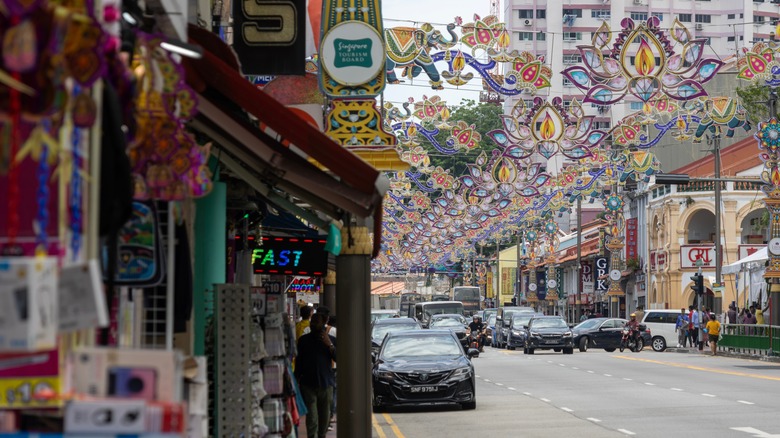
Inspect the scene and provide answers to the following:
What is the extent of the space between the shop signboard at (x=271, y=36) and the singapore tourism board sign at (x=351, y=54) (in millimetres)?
1435

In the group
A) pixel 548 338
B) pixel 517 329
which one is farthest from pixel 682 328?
pixel 517 329

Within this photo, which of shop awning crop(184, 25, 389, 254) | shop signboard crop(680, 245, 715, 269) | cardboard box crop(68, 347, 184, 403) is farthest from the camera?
shop signboard crop(680, 245, 715, 269)

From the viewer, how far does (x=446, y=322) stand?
53.4 metres

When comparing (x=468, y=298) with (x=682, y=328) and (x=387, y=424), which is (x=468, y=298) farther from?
(x=387, y=424)

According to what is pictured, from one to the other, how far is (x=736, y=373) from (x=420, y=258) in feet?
204

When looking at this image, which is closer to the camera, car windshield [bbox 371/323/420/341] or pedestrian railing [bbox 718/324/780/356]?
car windshield [bbox 371/323/420/341]

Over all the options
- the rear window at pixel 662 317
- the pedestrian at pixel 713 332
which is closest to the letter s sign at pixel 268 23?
the pedestrian at pixel 713 332

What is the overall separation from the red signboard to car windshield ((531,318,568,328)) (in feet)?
87.6

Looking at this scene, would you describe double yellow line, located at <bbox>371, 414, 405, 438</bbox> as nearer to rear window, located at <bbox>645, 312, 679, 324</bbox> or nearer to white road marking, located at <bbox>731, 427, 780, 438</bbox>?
white road marking, located at <bbox>731, 427, 780, 438</bbox>

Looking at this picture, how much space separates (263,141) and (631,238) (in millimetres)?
72134

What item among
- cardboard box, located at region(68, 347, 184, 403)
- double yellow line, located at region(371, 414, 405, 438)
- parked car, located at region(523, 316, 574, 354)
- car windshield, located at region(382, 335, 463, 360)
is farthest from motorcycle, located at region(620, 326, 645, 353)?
cardboard box, located at region(68, 347, 184, 403)

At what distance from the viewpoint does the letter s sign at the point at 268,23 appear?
1437cm

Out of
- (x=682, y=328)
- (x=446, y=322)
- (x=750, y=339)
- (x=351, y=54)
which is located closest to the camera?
(x=351, y=54)

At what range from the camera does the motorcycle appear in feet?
186
